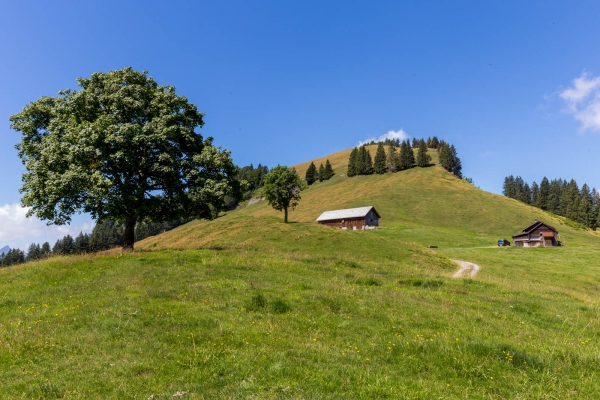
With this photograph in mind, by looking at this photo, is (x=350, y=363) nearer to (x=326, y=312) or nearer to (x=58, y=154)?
(x=326, y=312)

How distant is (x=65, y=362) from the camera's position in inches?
331

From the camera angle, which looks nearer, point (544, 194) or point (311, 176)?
point (544, 194)

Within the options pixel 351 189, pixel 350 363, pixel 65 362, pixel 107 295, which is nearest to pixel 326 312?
pixel 350 363

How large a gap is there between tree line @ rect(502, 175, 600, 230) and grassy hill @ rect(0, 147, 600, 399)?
14816 cm

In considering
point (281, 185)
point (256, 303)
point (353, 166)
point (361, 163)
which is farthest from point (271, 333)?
point (353, 166)

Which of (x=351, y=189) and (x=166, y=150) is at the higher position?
(x=351, y=189)

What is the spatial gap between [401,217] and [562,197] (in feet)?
307

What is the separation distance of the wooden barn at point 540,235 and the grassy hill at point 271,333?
7341 cm

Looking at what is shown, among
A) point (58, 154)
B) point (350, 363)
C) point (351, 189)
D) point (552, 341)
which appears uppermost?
point (351, 189)

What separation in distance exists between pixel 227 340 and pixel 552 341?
10.9 metres

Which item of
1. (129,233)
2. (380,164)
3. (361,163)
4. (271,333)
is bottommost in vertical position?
(271,333)

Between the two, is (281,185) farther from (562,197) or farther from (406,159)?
(562,197)

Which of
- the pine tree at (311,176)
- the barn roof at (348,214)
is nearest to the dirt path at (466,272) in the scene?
the barn roof at (348,214)

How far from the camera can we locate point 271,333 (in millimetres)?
10508
